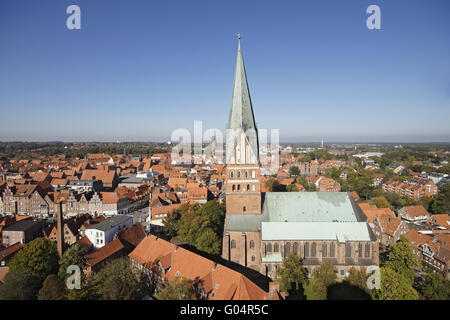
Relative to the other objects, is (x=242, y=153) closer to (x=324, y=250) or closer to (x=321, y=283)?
Result: (x=324, y=250)

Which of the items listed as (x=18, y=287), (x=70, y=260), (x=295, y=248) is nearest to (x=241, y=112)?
(x=295, y=248)

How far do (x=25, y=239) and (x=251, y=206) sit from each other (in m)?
42.7

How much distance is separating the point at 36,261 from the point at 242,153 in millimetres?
29978

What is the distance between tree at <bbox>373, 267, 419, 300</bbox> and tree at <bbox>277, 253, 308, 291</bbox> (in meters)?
7.62

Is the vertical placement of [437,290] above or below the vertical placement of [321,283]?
below

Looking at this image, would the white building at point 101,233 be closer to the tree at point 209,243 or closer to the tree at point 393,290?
the tree at point 209,243

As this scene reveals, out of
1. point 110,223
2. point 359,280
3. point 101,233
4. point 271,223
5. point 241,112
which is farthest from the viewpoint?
point 110,223

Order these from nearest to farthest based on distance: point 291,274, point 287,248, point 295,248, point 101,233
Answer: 1. point 291,274
2. point 287,248
3. point 295,248
4. point 101,233

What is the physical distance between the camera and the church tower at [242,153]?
1379 inches

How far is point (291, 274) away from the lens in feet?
104

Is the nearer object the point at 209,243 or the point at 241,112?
the point at 241,112
